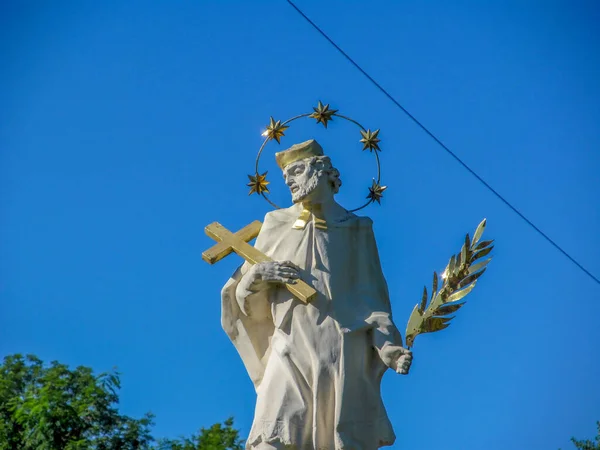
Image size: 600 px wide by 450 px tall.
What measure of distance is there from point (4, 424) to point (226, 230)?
12.6 metres

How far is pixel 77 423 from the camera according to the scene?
24.2 meters

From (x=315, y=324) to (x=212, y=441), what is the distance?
12237 mm

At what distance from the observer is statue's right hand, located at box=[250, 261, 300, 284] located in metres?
12.0

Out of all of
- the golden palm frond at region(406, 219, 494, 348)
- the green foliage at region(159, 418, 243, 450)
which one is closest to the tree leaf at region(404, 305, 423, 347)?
the golden palm frond at region(406, 219, 494, 348)

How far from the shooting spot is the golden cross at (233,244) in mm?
12453

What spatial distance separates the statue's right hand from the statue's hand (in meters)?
0.98

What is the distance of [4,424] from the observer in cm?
2400

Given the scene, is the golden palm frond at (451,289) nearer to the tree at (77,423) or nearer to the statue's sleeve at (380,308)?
the statue's sleeve at (380,308)

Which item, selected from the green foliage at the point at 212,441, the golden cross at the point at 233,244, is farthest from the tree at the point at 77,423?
the golden cross at the point at 233,244

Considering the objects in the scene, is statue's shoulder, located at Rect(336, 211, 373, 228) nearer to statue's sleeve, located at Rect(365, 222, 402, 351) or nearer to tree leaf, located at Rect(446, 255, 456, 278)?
statue's sleeve, located at Rect(365, 222, 402, 351)

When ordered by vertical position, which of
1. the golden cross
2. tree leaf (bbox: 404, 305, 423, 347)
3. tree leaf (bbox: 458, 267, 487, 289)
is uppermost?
the golden cross

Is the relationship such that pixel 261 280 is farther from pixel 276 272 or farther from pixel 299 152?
pixel 299 152

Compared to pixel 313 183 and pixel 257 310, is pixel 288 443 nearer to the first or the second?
pixel 257 310

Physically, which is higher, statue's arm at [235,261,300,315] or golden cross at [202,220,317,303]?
golden cross at [202,220,317,303]
